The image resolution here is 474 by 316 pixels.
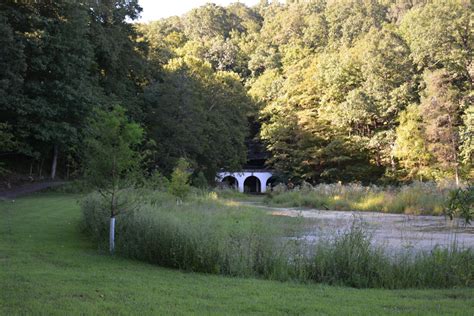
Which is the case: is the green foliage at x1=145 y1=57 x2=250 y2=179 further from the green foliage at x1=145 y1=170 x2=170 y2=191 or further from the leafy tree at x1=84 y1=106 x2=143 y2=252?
the leafy tree at x1=84 y1=106 x2=143 y2=252

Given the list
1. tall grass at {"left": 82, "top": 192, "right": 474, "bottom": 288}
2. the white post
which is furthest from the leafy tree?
tall grass at {"left": 82, "top": 192, "right": 474, "bottom": 288}

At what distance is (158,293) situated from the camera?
22.6ft

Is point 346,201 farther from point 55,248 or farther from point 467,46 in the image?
point 467,46

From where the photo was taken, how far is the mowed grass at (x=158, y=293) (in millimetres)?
5965

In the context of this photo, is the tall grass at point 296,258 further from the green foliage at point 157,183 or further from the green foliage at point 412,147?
the green foliage at point 412,147

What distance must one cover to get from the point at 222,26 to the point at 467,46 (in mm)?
60680

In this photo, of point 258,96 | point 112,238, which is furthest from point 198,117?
point 112,238

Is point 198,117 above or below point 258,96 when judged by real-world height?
below

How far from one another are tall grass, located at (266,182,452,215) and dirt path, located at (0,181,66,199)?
14.4 m

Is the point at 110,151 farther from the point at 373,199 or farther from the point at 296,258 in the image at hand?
the point at 373,199

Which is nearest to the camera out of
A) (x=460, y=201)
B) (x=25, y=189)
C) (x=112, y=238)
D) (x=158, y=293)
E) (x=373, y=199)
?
(x=460, y=201)

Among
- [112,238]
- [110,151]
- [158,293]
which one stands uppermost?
[110,151]

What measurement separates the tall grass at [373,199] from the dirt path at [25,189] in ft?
47.2

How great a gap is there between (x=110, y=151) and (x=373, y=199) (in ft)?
62.7
